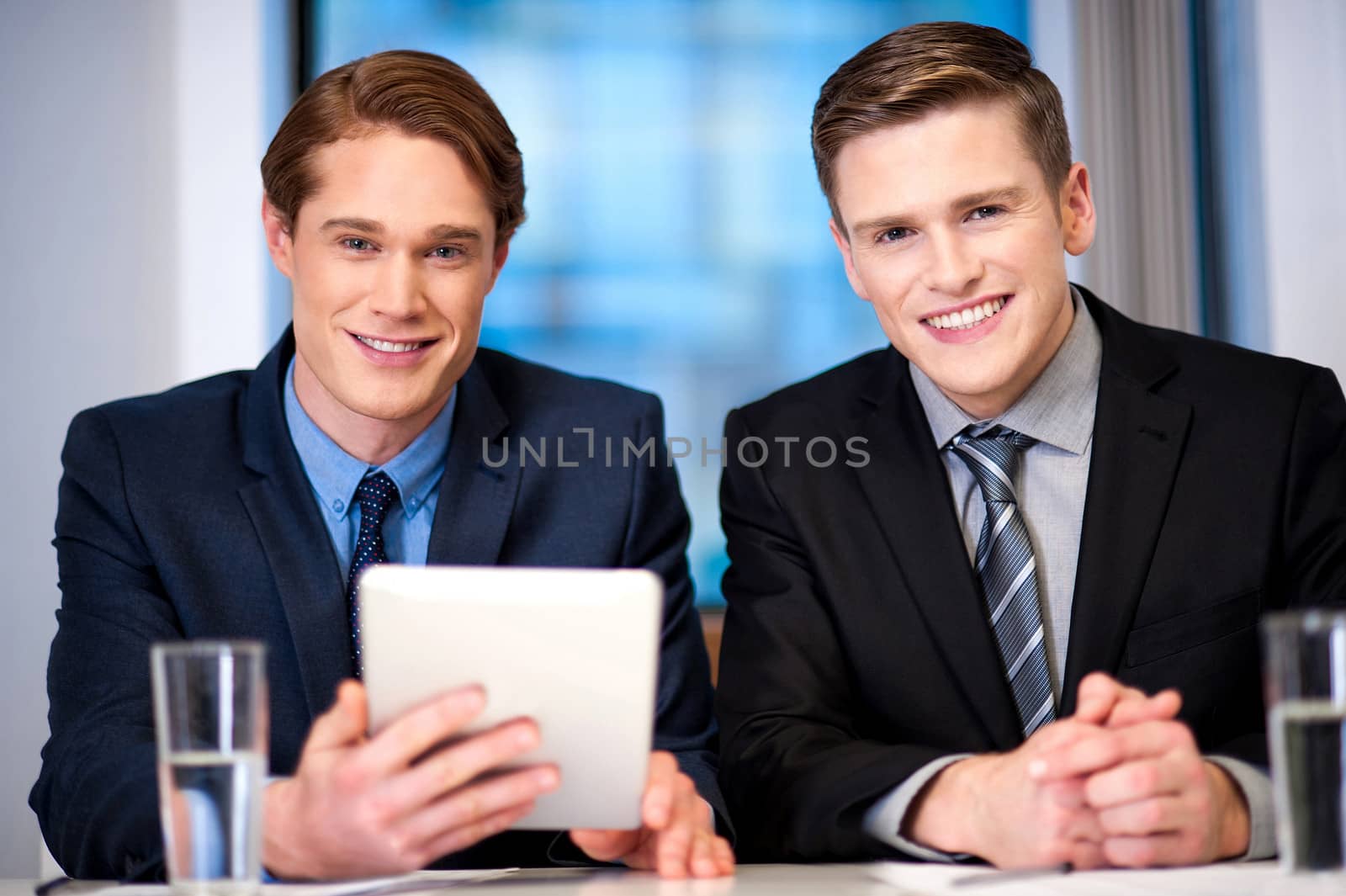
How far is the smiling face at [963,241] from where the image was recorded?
191 cm

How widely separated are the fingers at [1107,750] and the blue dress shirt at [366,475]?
3.49ft

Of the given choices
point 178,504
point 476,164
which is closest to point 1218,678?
point 476,164

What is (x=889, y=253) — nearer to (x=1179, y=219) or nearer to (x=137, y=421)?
(x=137, y=421)

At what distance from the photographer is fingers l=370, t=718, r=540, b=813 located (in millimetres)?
1181

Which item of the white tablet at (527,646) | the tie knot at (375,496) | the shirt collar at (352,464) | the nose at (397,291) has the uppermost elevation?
the nose at (397,291)

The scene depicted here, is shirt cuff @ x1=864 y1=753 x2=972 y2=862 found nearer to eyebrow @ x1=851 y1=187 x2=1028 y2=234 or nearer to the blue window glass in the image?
eyebrow @ x1=851 y1=187 x2=1028 y2=234

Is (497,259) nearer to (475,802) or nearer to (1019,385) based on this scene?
(1019,385)

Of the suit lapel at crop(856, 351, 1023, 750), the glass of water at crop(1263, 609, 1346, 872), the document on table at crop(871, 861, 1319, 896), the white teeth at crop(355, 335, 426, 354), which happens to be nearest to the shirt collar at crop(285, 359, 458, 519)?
the white teeth at crop(355, 335, 426, 354)

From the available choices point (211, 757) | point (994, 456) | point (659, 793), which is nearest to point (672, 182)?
point (994, 456)

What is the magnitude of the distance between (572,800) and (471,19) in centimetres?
339

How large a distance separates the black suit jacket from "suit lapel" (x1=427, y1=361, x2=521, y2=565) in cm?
40

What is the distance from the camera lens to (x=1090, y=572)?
183 centimetres

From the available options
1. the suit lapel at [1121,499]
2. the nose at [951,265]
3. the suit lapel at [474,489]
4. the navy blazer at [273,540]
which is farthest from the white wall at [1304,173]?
the suit lapel at [474,489]

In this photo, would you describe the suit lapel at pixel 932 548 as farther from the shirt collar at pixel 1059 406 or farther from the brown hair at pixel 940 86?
the brown hair at pixel 940 86
